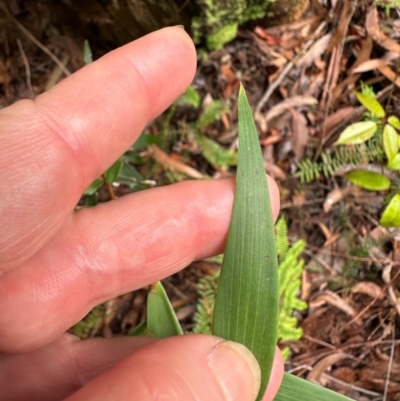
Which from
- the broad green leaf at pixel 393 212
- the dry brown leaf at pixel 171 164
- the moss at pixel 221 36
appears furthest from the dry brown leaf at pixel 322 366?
the moss at pixel 221 36

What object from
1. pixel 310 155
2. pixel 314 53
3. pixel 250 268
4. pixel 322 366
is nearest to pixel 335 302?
pixel 322 366

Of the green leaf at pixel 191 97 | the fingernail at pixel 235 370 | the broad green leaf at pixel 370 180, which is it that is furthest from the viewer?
the green leaf at pixel 191 97

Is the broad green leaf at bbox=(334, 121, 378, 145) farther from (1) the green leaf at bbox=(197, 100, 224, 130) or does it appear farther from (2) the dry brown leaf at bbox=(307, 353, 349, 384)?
(2) the dry brown leaf at bbox=(307, 353, 349, 384)

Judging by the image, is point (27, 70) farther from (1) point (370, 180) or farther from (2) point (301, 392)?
→ (2) point (301, 392)

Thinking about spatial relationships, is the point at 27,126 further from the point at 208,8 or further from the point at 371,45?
the point at 371,45

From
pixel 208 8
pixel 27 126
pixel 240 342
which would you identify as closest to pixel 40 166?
pixel 27 126

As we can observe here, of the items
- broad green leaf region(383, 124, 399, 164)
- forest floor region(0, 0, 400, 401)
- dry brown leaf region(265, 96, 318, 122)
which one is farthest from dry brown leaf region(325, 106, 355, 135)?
broad green leaf region(383, 124, 399, 164)

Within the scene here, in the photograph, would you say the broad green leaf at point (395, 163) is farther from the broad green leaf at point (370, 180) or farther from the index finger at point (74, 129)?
the index finger at point (74, 129)
